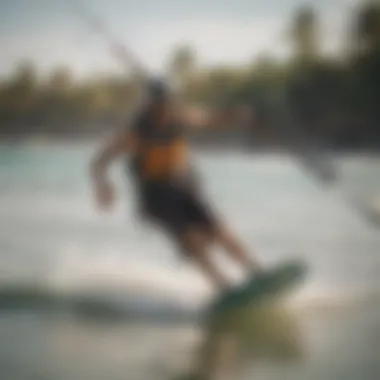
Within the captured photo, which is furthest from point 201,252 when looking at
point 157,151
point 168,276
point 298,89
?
point 298,89

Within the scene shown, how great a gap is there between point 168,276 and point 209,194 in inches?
5.8

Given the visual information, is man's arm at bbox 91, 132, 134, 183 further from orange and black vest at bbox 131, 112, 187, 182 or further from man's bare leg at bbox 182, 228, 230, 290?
man's bare leg at bbox 182, 228, 230, 290

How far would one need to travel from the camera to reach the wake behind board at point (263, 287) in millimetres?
1191

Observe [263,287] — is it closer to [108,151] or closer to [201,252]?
[201,252]

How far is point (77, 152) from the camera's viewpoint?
1.22 metres

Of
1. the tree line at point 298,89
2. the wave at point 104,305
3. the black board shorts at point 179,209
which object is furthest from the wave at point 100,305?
the tree line at point 298,89

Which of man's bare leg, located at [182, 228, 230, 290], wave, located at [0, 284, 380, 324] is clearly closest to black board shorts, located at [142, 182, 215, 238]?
man's bare leg, located at [182, 228, 230, 290]

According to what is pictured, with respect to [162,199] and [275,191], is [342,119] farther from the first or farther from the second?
[162,199]

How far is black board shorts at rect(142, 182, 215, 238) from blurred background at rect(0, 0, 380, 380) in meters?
0.03

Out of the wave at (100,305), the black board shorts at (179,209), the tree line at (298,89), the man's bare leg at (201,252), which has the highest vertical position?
the tree line at (298,89)

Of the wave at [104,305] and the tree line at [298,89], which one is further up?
the tree line at [298,89]

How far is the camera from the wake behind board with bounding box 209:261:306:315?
1.19m

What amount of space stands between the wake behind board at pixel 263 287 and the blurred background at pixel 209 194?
21mm

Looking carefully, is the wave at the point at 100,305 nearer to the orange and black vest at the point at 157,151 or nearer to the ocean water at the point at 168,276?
the ocean water at the point at 168,276
